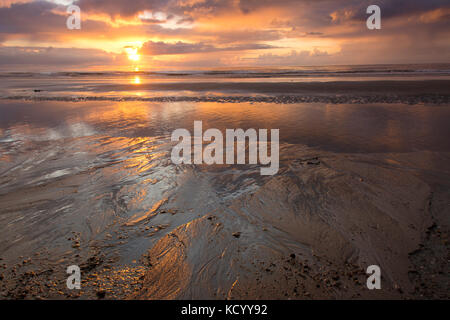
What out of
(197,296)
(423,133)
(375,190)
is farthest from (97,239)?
(423,133)

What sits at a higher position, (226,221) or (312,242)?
(226,221)

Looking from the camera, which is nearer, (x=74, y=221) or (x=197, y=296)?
(x=197, y=296)

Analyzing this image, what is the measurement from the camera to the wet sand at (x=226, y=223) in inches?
116

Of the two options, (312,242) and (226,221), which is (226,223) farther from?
(312,242)

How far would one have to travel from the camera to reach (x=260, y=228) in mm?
3957

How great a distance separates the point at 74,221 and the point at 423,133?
1103cm

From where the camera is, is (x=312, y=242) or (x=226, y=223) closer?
(x=312, y=242)

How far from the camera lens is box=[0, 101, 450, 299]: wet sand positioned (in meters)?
2.94

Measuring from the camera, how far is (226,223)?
13.4 feet

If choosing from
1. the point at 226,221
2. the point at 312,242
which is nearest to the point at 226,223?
the point at 226,221

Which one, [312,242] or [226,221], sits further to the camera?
[226,221]
